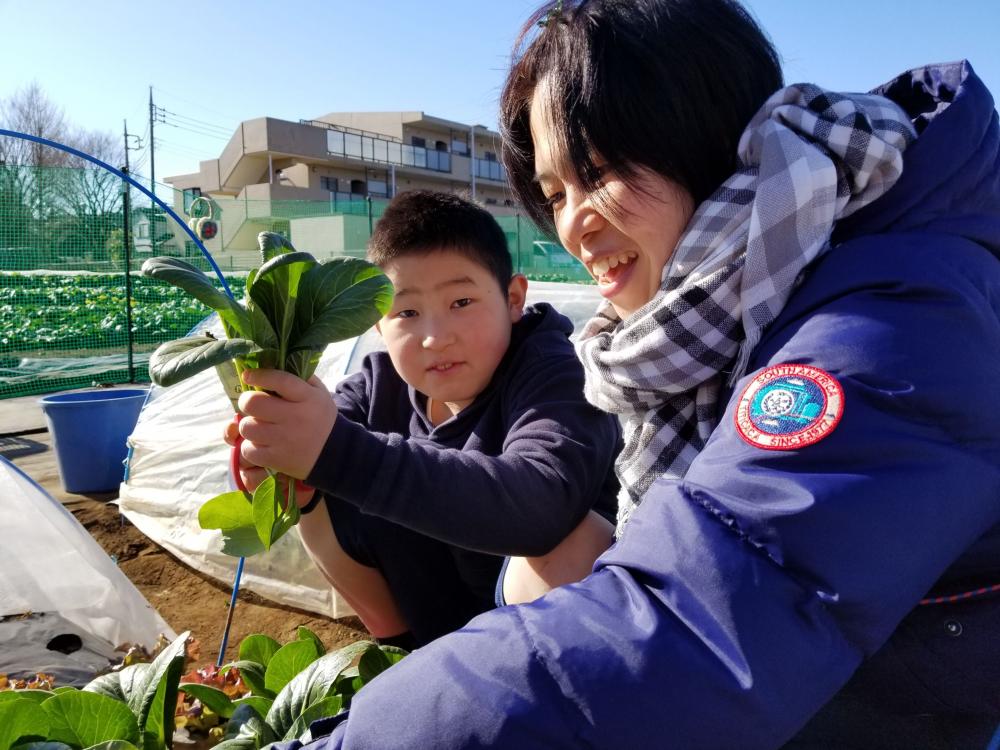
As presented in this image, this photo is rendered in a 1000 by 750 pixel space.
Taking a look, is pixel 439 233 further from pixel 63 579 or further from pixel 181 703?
pixel 63 579

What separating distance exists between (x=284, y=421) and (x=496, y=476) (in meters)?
0.34

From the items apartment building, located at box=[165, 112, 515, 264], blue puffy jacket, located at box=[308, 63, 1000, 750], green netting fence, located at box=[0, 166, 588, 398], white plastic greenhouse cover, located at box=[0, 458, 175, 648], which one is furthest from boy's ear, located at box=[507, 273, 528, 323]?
apartment building, located at box=[165, 112, 515, 264]

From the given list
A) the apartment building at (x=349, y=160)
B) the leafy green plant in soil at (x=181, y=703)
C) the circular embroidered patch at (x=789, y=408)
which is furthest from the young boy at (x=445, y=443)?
the apartment building at (x=349, y=160)

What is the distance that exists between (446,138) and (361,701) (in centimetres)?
3111

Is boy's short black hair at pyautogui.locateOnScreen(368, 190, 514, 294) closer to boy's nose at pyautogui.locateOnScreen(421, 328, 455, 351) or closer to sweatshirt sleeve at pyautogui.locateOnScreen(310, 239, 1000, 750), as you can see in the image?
boy's nose at pyautogui.locateOnScreen(421, 328, 455, 351)

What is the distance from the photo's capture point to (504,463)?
47.5 inches

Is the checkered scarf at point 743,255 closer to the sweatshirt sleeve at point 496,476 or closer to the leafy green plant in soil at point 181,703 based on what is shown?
the sweatshirt sleeve at point 496,476

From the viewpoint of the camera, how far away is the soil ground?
234 cm

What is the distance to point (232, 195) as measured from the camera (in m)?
29.2

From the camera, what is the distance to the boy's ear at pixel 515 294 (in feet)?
5.37

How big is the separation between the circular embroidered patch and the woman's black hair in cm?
33

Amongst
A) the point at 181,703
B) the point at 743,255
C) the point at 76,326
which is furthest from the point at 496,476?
the point at 76,326

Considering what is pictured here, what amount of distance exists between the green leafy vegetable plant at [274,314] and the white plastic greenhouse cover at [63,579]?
0.90 meters

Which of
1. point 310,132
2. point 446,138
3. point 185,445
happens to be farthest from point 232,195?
point 185,445
